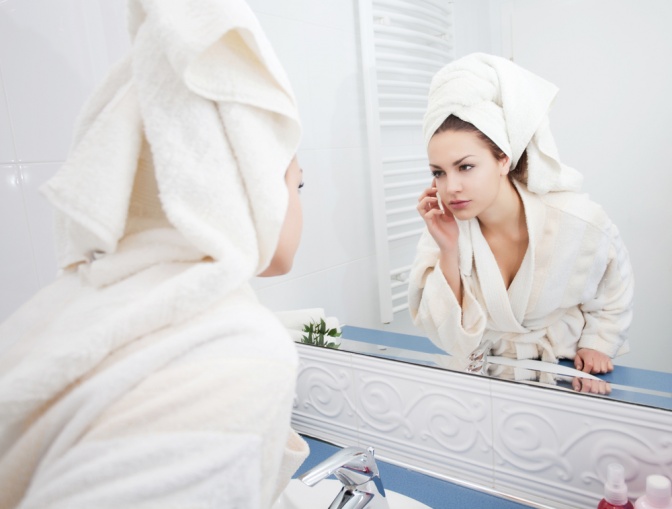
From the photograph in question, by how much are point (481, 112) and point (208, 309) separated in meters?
0.61

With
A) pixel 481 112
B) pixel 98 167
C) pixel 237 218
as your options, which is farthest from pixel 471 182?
pixel 98 167

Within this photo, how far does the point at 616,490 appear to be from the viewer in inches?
30.4

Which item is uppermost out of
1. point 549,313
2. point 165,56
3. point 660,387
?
point 165,56

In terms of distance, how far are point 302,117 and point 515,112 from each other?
548 mm

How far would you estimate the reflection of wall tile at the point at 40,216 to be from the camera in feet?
3.24

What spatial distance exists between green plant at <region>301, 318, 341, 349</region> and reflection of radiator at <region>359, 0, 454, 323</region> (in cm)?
15

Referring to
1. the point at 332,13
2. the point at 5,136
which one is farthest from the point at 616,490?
the point at 5,136

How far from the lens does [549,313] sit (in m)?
0.92

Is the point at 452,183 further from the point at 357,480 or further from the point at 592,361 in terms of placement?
the point at 357,480

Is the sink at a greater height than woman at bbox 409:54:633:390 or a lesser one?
lesser

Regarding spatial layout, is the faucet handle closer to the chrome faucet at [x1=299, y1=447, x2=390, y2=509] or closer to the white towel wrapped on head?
the chrome faucet at [x1=299, y1=447, x2=390, y2=509]

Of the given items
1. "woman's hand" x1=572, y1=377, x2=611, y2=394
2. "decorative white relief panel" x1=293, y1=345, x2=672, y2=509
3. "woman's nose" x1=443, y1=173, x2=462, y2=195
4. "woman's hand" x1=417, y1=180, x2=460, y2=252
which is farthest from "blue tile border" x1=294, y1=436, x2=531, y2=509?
"woman's nose" x1=443, y1=173, x2=462, y2=195

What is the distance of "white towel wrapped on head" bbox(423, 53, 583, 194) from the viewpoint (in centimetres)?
84

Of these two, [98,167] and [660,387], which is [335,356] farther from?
[98,167]
